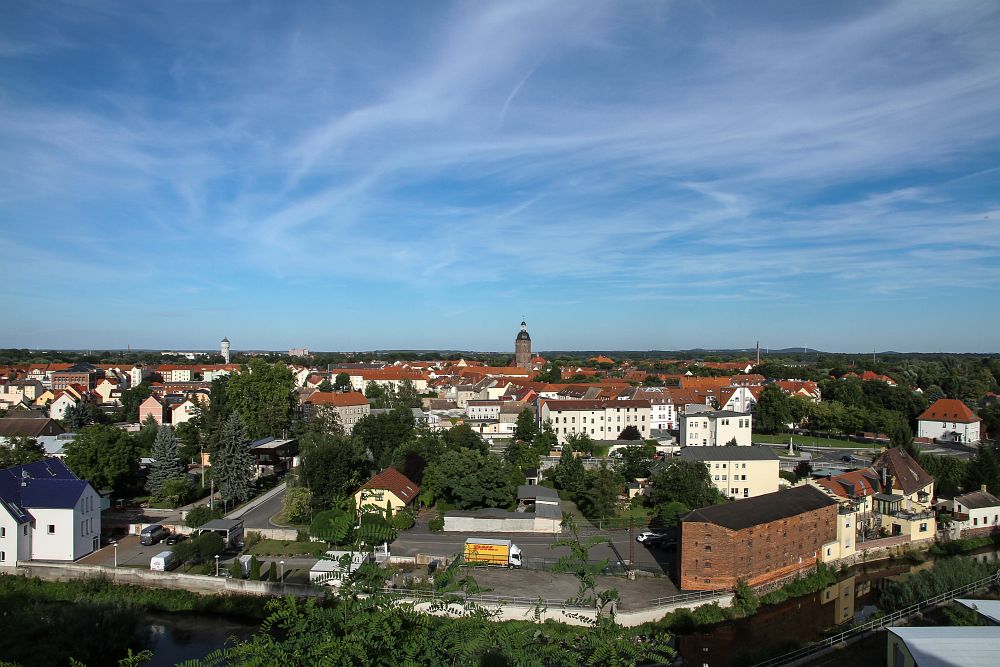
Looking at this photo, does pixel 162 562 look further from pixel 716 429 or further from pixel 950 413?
pixel 950 413

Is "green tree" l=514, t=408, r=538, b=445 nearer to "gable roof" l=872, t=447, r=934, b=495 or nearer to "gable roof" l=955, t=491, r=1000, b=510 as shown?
"gable roof" l=872, t=447, r=934, b=495

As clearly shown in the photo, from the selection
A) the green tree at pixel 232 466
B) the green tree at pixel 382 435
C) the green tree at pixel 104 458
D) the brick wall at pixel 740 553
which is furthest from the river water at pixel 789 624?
the green tree at pixel 104 458

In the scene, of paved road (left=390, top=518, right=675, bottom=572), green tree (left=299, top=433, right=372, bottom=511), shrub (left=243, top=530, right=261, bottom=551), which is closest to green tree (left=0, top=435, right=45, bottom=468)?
shrub (left=243, top=530, right=261, bottom=551)

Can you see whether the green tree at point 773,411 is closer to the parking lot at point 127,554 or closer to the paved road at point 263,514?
the paved road at point 263,514

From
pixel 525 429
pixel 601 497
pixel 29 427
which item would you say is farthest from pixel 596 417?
pixel 29 427

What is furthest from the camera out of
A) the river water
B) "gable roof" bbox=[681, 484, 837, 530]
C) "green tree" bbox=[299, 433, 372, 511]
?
"green tree" bbox=[299, 433, 372, 511]
